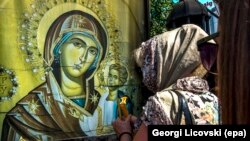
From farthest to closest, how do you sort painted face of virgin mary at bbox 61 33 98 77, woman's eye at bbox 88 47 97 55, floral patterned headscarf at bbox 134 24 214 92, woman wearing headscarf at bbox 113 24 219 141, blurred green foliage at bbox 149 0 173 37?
blurred green foliage at bbox 149 0 173 37, woman's eye at bbox 88 47 97 55, painted face of virgin mary at bbox 61 33 98 77, floral patterned headscarf at bbox 134 24 214 92, woman wearing headscarf at bbox 113 24 219 141

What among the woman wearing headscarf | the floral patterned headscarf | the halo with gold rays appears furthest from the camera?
the halo with gold rays

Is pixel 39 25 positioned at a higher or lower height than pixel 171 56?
higher

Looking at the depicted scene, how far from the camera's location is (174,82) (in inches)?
76.1

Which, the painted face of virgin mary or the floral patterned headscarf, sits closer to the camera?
the floral patterned headscarf

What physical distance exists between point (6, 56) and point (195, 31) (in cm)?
106

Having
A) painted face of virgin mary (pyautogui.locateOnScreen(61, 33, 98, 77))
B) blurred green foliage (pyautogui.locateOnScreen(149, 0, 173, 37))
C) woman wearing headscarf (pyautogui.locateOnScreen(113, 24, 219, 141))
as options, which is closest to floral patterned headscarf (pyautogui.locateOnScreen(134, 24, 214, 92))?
woman wearing headscarf (pyautogui.locateOnScreen(113, 24, 219, 141))

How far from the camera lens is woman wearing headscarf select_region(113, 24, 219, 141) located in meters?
1.74

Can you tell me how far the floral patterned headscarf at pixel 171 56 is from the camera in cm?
196

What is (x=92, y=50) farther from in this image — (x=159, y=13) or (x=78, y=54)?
(x=159, y=13)

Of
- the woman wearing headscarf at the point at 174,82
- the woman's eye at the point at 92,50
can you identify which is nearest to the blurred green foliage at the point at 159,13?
the woman's eye at the point at 92,50

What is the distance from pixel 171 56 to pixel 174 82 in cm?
14

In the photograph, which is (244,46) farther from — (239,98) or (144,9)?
(144,9)

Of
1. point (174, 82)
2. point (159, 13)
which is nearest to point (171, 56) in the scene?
point (174, 82)

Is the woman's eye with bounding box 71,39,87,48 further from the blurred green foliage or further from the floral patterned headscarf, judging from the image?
the blurred green foliage
